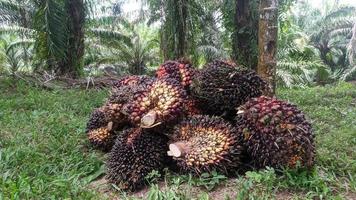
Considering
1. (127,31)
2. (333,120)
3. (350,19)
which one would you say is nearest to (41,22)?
(333,120)

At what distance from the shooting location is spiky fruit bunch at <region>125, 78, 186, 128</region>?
3059 millimetres

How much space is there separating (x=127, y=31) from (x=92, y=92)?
9.94m

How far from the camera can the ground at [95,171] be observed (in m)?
2.50

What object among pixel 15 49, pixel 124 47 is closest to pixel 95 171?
pixel 124 47

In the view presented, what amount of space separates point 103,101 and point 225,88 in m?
3.07

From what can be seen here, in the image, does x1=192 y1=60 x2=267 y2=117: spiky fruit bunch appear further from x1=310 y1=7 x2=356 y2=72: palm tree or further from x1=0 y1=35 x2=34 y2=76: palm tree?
x1=310 y1=7 x2=356 y2=72: palm tree

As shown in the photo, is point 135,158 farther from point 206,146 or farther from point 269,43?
point 269,43

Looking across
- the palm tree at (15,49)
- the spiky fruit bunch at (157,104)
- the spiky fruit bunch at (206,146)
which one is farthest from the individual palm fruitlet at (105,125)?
the palm tree at (15,49)

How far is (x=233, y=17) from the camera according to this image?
293 inches

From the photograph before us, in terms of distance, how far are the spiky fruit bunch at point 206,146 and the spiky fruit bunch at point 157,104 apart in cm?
17

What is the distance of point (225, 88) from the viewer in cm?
332

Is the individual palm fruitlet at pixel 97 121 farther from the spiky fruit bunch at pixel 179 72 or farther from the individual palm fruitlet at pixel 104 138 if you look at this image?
the spiky fruit bunch at pixel 179 72

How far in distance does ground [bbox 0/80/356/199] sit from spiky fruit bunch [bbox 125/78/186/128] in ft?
1.55

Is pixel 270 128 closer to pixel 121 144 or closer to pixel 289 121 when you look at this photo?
pixel 289 121
